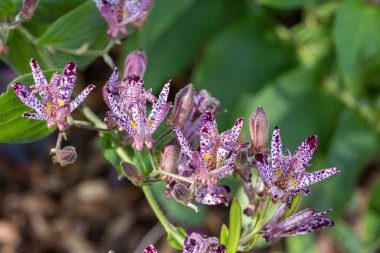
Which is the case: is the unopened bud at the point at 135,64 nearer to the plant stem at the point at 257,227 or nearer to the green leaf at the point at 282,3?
the plant stem at the point at 257,227

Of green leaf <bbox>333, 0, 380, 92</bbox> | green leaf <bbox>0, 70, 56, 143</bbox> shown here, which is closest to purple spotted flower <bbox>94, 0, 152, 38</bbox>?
green leaf <bbox>0, 70, 56, 143</bbox>

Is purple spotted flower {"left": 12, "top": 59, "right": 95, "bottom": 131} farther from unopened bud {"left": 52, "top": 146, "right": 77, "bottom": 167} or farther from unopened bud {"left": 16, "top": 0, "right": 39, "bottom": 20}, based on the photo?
unopened bud {"left": 16, "top": 0, "right": 39, "bottom": 20}

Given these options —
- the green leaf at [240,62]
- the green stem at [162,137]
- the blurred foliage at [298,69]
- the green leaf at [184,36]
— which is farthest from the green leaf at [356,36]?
the green stem at [162,137]

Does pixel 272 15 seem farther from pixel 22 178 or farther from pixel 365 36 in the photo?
pixel 22 178

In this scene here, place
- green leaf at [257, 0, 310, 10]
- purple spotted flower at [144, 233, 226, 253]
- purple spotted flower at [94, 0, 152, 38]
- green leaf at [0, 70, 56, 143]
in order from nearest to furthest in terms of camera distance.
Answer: purple spotted flower at [144, 233, 226, 253] < green leaf at [0, 70, 56, 143] < purple spotted flower at [94, 0, 152, 38] < green leaf at [257, 0, 310, 10]

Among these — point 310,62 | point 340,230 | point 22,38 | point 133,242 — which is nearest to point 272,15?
point 310,62

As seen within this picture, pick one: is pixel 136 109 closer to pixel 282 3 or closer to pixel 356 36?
pixel 282 3
